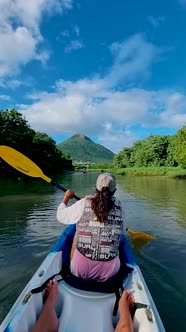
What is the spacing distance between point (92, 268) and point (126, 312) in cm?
71

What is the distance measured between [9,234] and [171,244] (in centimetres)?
442

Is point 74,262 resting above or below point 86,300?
above

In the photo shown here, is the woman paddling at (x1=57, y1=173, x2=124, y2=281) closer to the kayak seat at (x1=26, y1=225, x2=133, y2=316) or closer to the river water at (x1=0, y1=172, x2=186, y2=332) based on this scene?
the kayak seat at (x1=26, y1=225, x2=133, y2=316)

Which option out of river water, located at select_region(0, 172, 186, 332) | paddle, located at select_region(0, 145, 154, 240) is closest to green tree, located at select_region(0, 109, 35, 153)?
river water, located at select_region(0, 172, 186, 332)

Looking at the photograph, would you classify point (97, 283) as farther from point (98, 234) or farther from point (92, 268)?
point (98, 234)

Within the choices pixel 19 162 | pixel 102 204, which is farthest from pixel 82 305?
pixel 19 162

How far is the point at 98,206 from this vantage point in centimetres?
339

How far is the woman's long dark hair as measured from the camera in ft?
11.1

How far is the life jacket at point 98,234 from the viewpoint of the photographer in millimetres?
3406

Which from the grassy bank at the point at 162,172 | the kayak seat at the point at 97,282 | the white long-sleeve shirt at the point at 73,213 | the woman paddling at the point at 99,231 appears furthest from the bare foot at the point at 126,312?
the grassy bank at the point at 162,172

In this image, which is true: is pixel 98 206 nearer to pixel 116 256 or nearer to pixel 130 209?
pixel 116 256

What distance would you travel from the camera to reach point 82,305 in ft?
10.6

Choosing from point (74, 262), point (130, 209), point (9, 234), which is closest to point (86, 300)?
point (74, 262)

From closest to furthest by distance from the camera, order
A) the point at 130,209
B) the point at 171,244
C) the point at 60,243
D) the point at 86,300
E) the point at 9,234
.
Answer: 1. the point at 86,300
2. the point at 60,243
3. the point at 171,244
4. the point at 9,234
5. the point at 130,209
